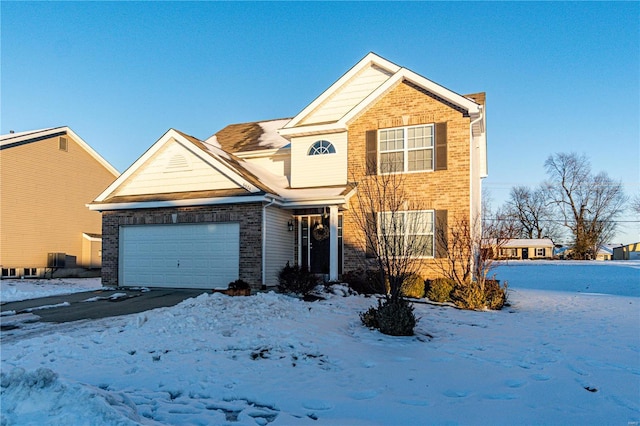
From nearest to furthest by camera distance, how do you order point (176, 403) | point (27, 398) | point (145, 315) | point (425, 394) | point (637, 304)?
point (27, 398) → point (176, 403) → point (425, 394) → point (145, 315) → point (637, 304)

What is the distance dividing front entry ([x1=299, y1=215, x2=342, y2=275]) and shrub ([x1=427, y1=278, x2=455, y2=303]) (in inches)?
131

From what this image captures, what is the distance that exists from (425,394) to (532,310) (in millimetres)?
8195

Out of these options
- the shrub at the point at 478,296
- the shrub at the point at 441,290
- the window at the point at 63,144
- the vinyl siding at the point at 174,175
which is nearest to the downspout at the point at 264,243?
the vinyl siding at the point at 174,175

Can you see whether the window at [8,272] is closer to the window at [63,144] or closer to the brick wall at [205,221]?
the window at [63,144]

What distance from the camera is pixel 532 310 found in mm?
11906

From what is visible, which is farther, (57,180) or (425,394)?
(57,180)

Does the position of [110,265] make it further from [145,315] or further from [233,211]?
[145,315]

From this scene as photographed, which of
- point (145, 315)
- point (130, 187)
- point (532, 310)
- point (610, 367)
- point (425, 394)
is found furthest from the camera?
point (130, 187)

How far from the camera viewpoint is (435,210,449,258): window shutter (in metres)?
13.5

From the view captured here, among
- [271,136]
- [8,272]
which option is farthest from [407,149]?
[8,272]

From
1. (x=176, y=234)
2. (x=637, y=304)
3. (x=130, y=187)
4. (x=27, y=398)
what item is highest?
(x=130, y=187)

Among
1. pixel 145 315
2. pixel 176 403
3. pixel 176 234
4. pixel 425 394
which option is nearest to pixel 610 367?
pixel 425 394

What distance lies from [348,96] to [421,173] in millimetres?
4119

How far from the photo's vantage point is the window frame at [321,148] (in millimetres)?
15490
